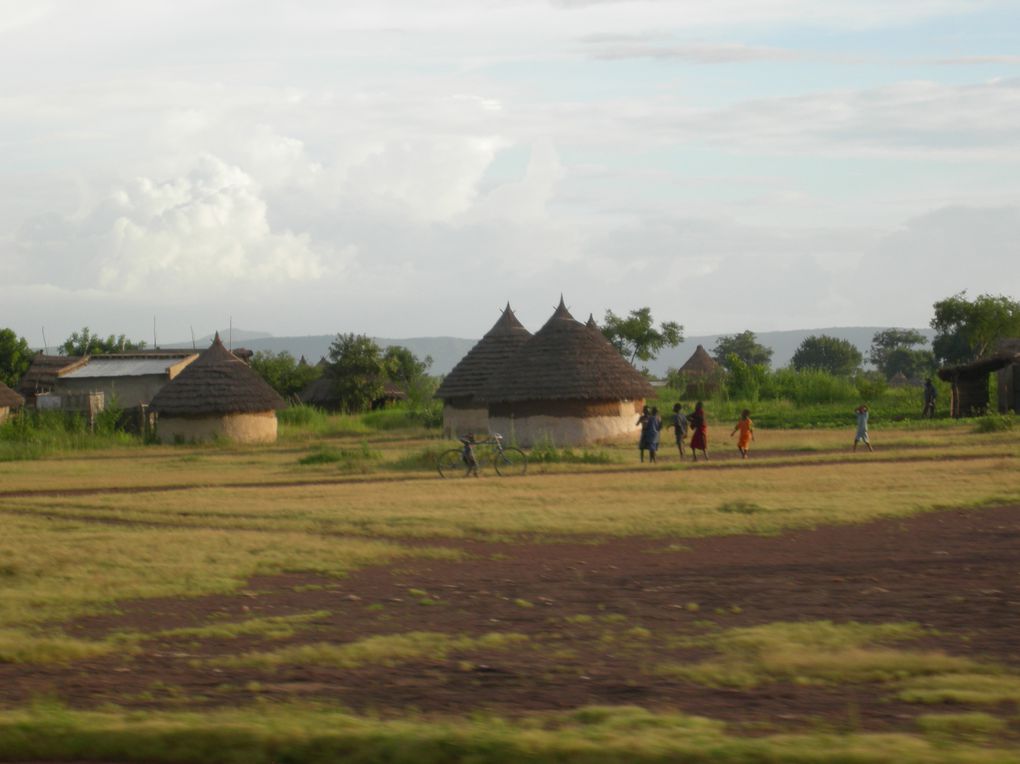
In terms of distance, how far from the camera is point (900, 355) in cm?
→ 11975

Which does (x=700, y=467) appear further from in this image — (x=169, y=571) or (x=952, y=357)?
(x=952, y=357)

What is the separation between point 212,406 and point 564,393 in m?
11.9

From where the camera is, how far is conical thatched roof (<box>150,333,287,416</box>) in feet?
129

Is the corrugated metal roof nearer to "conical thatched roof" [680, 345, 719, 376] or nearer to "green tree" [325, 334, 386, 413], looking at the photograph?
"green tree" [325, 334, 386, 413]

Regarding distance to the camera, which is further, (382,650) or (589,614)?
(589,614)

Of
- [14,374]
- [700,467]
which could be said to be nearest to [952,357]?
[14,374]

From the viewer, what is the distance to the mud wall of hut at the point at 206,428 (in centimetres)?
3959

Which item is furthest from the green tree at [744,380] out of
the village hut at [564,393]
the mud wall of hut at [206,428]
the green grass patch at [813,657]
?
the green grass patch at [813,657]

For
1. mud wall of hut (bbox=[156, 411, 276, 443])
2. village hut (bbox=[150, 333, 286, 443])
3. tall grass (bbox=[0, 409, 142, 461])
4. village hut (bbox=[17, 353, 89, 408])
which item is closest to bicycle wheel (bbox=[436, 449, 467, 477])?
tall grass (bbox=[0, 409, 142, 461])

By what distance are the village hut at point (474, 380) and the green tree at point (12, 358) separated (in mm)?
30623

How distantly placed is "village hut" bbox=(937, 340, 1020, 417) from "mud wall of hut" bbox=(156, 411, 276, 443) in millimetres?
21997

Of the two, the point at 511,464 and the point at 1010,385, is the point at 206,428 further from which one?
the point at 1010,385

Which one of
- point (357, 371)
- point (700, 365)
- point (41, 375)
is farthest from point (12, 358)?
point (700, 365)

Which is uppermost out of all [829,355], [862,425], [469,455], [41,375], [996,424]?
[829,355]
